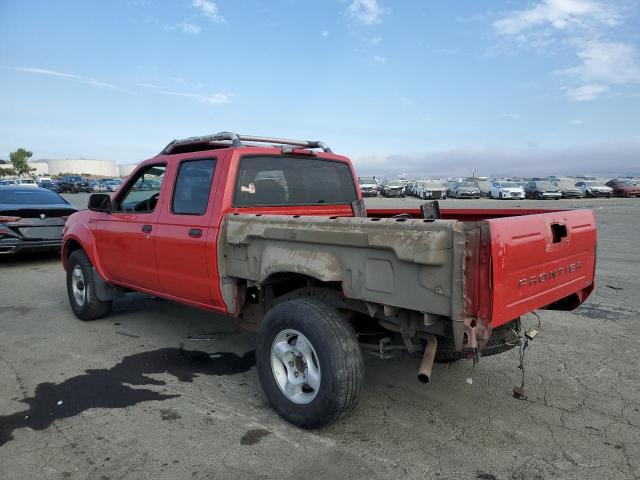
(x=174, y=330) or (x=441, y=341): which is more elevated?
(x=441, y=341)

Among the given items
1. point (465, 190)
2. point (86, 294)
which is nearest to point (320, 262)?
point (86, 294)

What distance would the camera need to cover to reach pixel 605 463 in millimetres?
2771

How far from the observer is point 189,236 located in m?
4.02

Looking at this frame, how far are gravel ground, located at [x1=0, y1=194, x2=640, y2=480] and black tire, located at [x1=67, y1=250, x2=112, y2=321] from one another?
37 cm

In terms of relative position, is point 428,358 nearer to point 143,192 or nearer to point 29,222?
point 143,192

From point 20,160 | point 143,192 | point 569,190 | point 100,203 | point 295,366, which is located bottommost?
point 295,366

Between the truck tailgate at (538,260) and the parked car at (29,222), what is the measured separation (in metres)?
8.97

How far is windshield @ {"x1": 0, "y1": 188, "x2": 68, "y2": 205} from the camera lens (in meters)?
9.66

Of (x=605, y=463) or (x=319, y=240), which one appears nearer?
(x=605, y=463)

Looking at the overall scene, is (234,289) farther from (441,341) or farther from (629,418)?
(629,418)

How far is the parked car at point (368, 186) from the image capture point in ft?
140

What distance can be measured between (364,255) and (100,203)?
11.8ft

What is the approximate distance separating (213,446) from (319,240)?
143cm

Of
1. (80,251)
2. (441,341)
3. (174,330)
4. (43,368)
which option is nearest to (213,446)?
(441,341)
